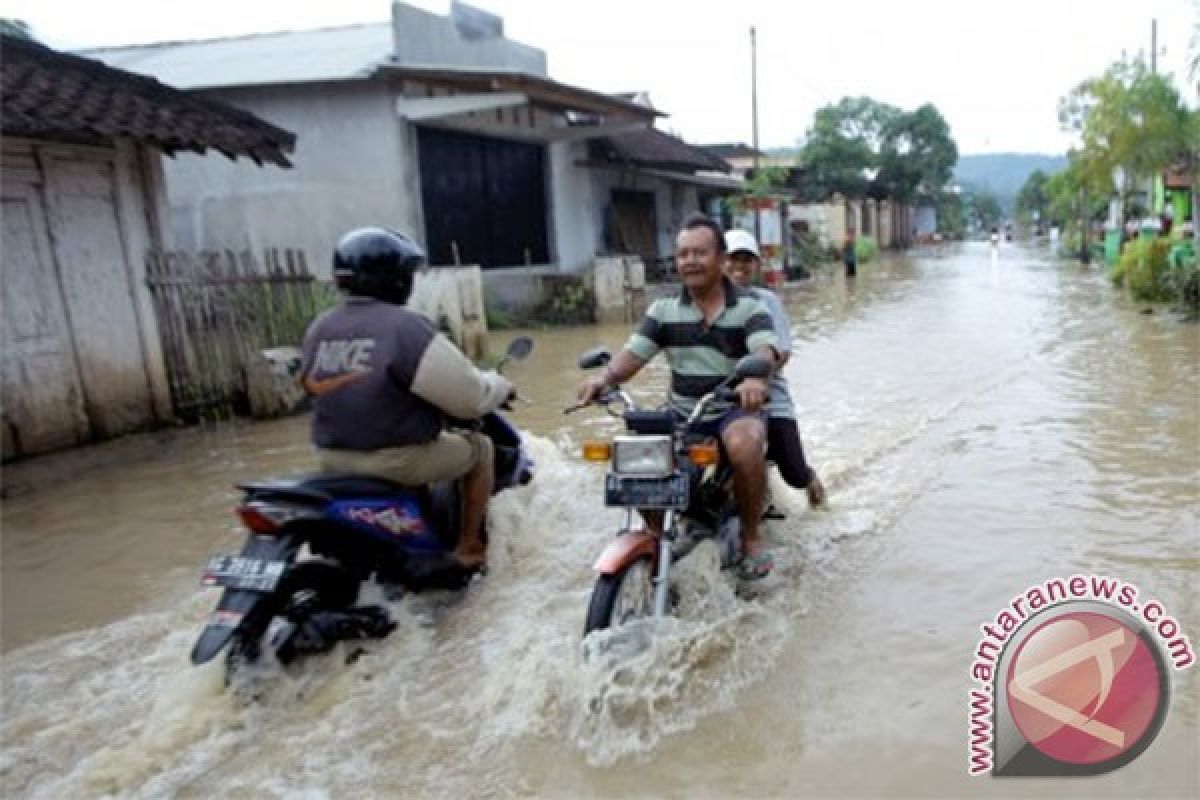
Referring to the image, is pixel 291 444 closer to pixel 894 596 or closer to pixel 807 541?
pixel 807 541

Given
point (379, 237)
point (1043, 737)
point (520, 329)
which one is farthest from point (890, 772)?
point (520, 329)

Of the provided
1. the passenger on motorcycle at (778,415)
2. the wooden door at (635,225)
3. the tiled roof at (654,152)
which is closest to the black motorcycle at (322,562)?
the passenger on motorcycle at (778,415)

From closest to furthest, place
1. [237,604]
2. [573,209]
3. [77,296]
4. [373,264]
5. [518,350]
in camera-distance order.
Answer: [237,604]
[373,264]
[518,350]
[77,296]
[573,209]

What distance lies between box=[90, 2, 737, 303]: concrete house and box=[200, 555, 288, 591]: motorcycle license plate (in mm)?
11521

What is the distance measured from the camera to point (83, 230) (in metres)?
8.23

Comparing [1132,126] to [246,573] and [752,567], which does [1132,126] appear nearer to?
[752,567]

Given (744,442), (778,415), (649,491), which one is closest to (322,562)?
(649,491)

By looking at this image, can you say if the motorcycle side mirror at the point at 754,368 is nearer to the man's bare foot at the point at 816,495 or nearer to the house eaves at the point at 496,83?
the man's bare foot at the point at 816,495

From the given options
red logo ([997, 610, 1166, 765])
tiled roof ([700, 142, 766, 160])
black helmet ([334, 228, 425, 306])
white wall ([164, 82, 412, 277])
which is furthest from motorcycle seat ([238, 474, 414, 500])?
tiled roof ([700, 142, 766, 160])

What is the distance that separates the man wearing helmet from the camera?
12.6 ft

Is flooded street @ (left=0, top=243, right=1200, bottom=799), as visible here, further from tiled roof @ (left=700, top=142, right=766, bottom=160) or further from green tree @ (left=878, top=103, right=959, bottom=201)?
green tree @ (left=878, top=103, right=959, bottom=201)

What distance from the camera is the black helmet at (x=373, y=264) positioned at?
156 inches

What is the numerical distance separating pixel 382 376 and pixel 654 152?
1936 cm

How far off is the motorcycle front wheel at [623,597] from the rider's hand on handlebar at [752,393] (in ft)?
2.35
